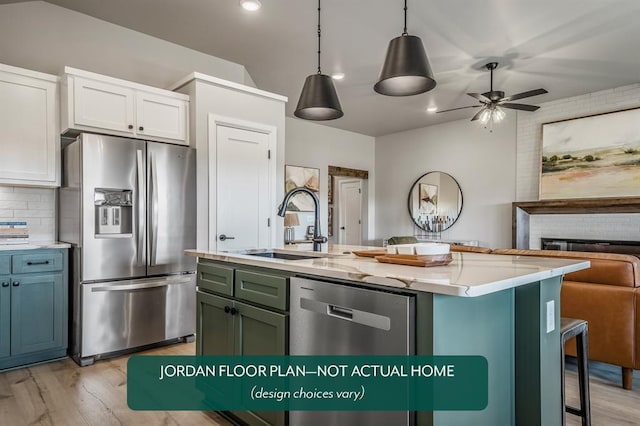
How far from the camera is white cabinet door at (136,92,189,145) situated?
3.51 meters

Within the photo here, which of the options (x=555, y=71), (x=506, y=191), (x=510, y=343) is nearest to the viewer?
(x=510, y=343)

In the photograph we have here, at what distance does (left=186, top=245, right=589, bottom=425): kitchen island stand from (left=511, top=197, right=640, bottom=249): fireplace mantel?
13.5ft

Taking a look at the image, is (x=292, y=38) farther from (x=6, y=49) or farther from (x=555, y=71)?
(x=555, y=71)

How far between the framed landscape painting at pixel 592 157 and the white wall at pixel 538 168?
13 centimetres

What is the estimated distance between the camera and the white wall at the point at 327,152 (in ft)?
22.1

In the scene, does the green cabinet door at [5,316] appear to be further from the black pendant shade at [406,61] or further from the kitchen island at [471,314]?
the black pendant shade at [406,61]

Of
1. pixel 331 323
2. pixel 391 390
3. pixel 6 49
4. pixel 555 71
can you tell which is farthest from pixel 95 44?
pixel 555 71

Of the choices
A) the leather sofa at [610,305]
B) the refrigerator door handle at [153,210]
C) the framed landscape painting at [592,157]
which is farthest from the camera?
the framed landscape painting at [592,157]

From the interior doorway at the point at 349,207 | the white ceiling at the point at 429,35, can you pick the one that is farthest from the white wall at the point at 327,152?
the white ceiling at the point at 429,35

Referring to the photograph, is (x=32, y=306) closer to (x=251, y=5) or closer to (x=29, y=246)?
(x=29, y=246)

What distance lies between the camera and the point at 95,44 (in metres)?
3.66

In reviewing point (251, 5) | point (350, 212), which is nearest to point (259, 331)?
point (251, 5)

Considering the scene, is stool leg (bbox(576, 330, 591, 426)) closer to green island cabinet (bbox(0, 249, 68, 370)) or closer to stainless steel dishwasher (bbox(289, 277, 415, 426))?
stainless steel dishwasher (bbox(289, 277, 415, 426))

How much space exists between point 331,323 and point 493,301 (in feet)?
2.10
